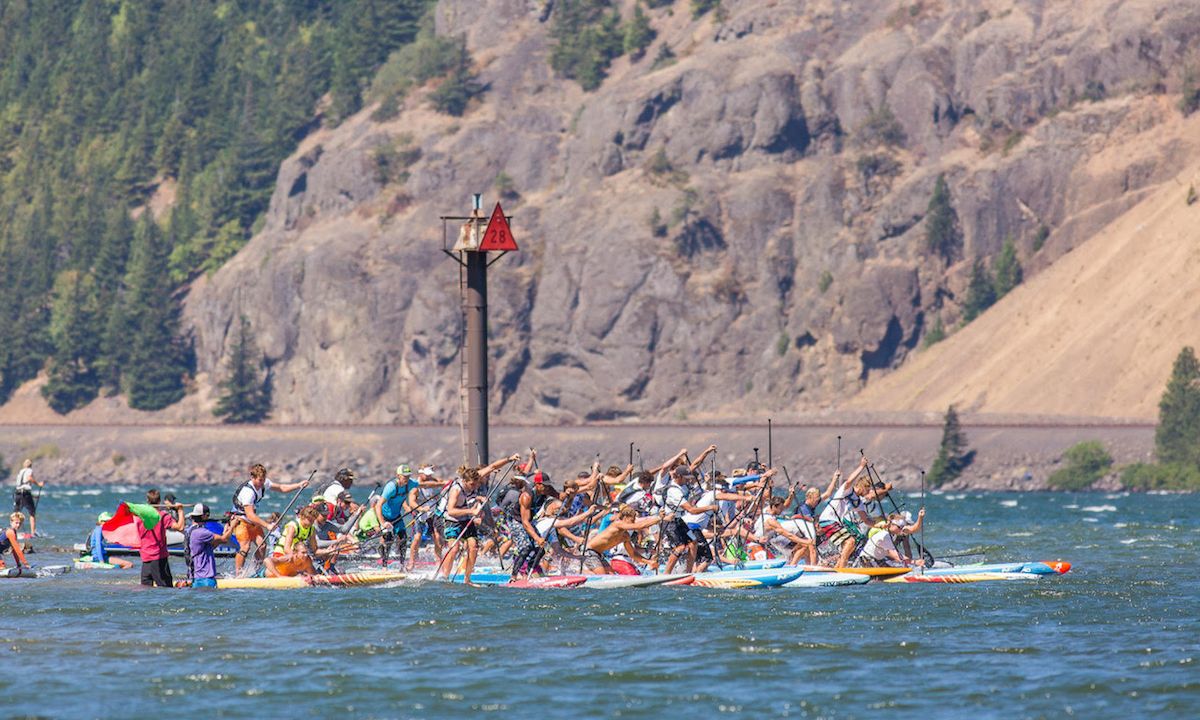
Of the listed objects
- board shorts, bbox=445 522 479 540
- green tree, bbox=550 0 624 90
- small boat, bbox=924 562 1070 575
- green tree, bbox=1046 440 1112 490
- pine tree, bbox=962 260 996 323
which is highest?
green tree, bbox=550 0 624 90

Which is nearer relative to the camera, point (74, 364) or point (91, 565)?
point (91, 565)

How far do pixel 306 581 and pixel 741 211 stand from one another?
374 ft

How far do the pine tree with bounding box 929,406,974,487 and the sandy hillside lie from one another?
7.38 meters

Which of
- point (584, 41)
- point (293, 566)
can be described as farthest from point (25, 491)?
point (584, 41)

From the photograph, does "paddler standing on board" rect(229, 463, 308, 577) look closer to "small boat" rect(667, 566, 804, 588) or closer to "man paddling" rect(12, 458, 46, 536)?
"small boat" rect(667, 566, 804, 588)

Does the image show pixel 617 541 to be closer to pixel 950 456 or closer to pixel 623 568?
pixel 623 568

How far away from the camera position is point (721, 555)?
40438 mm

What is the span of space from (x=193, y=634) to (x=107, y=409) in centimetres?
14358

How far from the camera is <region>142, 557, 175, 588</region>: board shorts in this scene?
125ft

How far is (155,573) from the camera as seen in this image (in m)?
38.1

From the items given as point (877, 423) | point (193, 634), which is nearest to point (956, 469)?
point (877, 423)

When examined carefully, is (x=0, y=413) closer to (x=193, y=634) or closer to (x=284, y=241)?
(x=284, y=241)

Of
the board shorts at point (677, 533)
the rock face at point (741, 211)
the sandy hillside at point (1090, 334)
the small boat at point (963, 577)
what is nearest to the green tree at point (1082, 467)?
the sandy hillside at point (1090, 334)

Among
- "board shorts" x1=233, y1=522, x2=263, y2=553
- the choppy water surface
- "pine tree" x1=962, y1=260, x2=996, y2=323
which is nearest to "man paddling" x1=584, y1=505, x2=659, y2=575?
the choppy water surface
